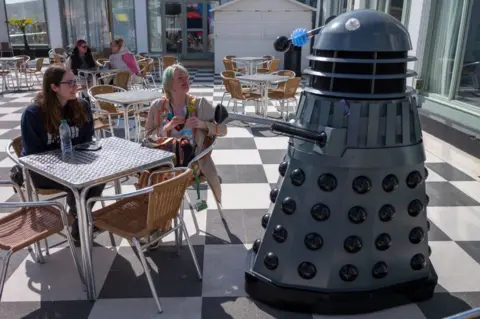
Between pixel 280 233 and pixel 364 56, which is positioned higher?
pixel 364 56

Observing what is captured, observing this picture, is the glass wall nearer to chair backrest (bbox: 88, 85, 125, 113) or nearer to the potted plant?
the potted plant

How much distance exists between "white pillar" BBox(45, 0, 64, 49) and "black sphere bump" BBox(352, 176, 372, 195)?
47.1 ft

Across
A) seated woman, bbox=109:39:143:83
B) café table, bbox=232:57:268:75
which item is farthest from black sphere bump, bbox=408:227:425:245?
café table, bbox=232:57:268:75

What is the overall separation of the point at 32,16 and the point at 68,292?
1467 cm

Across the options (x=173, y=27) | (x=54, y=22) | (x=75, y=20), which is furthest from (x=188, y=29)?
(x=54, y=22)

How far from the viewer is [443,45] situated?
515cm

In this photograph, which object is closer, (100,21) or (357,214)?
(357,214)

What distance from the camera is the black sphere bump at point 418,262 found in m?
2.10

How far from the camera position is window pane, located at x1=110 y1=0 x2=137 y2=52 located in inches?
554

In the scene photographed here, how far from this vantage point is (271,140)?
209 inches

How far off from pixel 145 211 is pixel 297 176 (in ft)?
3.00

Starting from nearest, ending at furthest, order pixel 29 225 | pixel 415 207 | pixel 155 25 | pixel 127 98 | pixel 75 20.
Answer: pixel 415 207 → pixel 29 225 → pixel 127 98 → pixel 155 25 → pixel 75 20

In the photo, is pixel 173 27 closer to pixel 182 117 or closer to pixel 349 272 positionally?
pixel 182 117

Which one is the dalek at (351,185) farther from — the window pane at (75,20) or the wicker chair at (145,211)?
the window pane at (75,20)
